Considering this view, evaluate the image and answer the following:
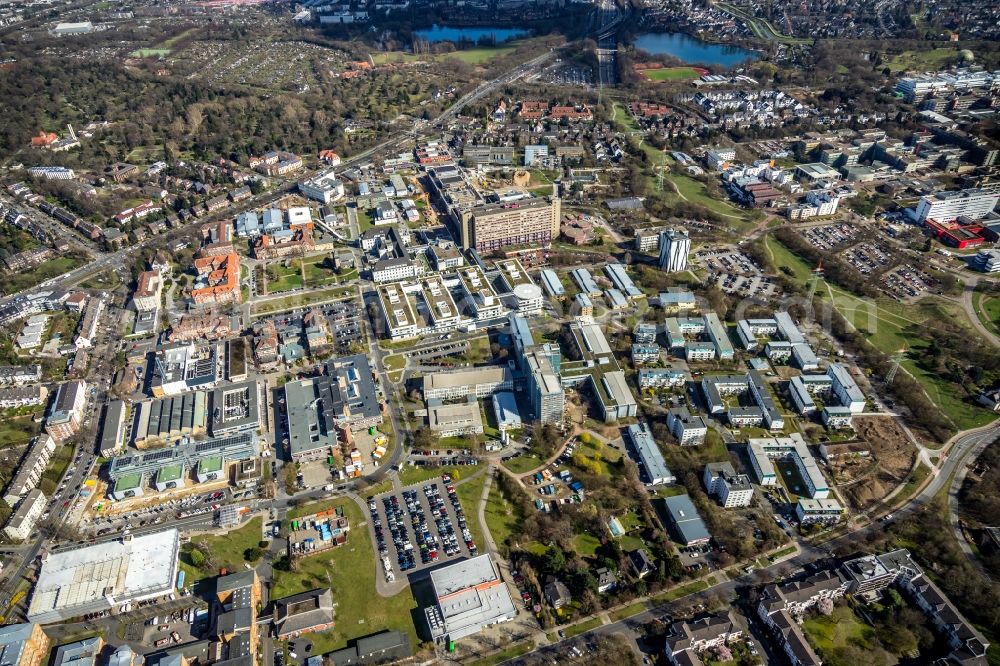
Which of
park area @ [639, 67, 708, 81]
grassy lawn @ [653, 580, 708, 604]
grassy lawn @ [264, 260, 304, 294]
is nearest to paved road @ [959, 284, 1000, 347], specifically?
grassy lawn @ [653, 580, 708, 604]

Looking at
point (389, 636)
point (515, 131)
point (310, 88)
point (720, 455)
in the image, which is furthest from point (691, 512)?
point (310, 88)

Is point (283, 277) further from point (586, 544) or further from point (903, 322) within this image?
point (903, 322)

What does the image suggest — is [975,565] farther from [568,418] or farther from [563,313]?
[563,313]

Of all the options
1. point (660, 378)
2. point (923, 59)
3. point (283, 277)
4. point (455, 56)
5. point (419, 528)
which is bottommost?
point (419, 528)

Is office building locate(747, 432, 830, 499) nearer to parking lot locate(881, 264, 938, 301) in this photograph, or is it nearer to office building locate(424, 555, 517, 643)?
office building locate(424, 555, 517, 643)

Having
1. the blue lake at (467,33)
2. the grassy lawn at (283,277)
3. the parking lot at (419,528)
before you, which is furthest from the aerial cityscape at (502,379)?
the blue lake at (467,33)

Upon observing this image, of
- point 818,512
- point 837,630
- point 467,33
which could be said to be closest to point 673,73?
point 467,33
